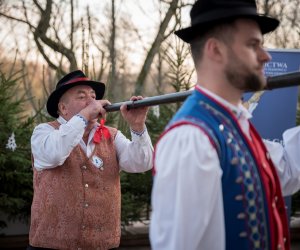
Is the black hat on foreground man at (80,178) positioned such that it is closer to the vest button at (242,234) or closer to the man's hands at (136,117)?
the man's hands at (136,117)

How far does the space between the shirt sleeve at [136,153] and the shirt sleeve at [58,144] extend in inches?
13.8

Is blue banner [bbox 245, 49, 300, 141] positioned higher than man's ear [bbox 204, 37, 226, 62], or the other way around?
man's ear [bbox 204, 37, 226, 62]

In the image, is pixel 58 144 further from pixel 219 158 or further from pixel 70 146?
pixel 219 158

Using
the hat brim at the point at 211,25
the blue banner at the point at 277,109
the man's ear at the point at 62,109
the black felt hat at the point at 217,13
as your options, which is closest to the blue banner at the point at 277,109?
the blue banner at the point at 277,109

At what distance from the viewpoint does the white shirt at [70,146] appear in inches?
114

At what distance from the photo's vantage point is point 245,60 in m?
1.62

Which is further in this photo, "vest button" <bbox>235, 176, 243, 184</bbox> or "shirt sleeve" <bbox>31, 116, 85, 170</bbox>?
"shirt sleeve" <bbox>31, 116, 85, 170</bbox>

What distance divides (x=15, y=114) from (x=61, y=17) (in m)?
5.59

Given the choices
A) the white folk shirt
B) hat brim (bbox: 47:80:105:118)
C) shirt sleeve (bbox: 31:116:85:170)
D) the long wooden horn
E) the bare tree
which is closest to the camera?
the white folk shirt

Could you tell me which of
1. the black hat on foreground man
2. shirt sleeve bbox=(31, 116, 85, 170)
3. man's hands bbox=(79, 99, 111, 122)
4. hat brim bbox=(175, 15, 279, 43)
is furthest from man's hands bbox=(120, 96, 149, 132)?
hat brim bbox=(175, 15, 279, 43)

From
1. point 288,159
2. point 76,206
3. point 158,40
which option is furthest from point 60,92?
point 158,40

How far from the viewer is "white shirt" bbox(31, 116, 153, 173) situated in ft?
9.52

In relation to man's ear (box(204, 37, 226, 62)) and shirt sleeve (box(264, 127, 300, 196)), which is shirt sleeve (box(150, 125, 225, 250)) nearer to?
man's ear (box(204, 37, 226, 62))

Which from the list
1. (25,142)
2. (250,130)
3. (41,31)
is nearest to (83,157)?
(250,130)
